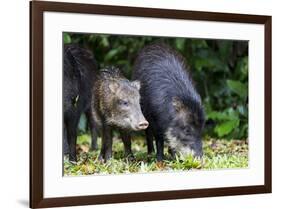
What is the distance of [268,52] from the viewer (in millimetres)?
3760

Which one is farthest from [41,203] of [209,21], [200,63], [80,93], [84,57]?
[200,63]

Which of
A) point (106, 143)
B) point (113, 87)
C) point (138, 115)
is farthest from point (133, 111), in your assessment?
point (106, 143)

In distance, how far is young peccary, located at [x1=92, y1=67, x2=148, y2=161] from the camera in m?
3.47

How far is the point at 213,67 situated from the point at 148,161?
4.68 feet

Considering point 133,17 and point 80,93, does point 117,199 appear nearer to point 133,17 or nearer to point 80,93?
point 80,93

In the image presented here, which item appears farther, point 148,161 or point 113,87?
point 148,161

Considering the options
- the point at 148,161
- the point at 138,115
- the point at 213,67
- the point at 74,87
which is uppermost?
the point at 213,67

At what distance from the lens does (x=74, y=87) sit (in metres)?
3.44

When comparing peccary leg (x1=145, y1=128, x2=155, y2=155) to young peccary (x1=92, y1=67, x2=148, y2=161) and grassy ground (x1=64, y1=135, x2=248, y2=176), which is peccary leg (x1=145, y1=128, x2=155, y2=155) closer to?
grassy ground (x1=64, y1=135, x2=248, y2=176)

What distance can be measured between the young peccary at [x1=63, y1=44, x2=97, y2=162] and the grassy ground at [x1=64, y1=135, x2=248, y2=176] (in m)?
0.12

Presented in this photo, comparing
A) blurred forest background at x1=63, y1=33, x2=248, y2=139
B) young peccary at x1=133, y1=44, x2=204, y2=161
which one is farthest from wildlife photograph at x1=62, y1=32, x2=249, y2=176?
blurred forest background at x1=63, y1=33, x2=248, y2=139

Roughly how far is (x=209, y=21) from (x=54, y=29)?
906 mm

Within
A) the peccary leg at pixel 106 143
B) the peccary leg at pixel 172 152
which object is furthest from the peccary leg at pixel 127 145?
the peccary leg at pixel 172 152

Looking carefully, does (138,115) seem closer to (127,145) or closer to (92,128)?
(127,145)
